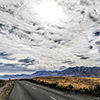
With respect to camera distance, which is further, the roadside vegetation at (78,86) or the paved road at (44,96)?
the roadside vegetation at (78,86)

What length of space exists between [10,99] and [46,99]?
3511mm

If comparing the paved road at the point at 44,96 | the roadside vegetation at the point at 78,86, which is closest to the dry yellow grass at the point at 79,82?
the roadside vegetation at the point at 78,86

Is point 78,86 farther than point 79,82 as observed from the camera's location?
No

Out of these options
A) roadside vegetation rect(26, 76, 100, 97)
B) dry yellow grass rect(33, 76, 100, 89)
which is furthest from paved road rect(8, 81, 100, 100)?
dry yellow grass rect(33, 76, 100, 89)

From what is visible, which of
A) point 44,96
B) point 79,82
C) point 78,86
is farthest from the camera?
point 79,82

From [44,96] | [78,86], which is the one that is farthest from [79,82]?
[44,96]

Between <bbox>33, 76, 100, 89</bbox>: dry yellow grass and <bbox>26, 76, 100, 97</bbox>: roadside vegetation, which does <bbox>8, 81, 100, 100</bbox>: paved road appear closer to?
<bbox>26, 76, 100, 97</bbox>: roadside vegetation

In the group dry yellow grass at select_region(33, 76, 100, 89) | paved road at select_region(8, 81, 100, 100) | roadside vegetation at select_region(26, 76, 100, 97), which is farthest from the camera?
dry yellow grass at select_region(33, 76, 100, 89)

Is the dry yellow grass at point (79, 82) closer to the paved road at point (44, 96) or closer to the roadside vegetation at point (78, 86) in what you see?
the roadside vegetation at point (78, 86)

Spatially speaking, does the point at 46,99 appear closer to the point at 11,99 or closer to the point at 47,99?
the point at 47,99

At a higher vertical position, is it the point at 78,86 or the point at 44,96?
the point at 44,96

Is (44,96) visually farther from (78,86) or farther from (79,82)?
(79,82)

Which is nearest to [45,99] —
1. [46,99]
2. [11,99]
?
[46,99]

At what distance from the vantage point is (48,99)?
8.05 metres
